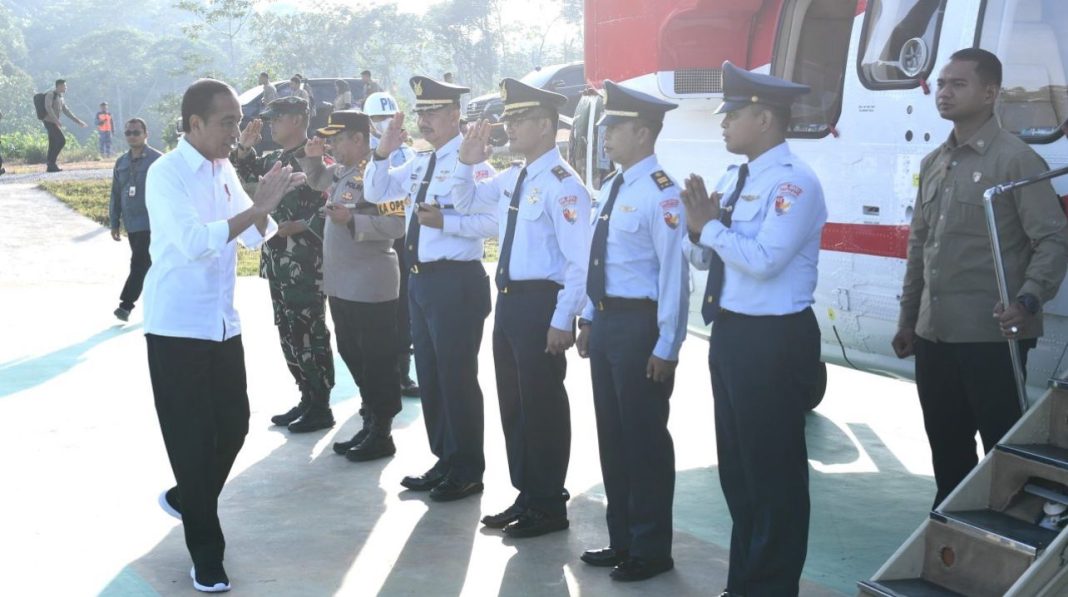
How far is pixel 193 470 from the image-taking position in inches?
179

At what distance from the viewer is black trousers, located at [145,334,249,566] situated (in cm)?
445

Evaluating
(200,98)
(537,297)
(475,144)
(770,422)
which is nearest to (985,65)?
(770,422)

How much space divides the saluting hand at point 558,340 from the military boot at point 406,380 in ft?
10.9

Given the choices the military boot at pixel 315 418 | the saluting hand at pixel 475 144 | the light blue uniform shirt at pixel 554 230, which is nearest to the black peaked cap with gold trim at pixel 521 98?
the light blue uniform shirt at pixel 554 230

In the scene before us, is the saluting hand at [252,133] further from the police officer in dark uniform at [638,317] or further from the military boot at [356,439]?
the police officer in dark uniform at [638,317]

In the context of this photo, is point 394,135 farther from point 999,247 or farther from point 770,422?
point 999,247

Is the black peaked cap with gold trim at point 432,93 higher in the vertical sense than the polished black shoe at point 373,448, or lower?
higher

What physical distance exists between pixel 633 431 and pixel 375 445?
7.70 ft

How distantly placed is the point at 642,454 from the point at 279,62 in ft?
215

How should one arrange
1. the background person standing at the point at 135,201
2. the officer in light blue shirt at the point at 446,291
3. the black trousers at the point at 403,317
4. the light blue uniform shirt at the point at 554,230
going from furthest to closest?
the background person standing at the point at 135,201
the black trousers at the point at 403,317
the officer in light blue shirt at the point at 446,291
the light blue uniform shirt at the point at 554,230

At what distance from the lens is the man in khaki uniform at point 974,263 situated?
160 inches

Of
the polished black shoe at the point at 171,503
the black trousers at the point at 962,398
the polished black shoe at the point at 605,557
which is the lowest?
the polished black shoe at the point at 605,557

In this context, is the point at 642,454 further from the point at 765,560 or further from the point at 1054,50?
the point at 1054,50

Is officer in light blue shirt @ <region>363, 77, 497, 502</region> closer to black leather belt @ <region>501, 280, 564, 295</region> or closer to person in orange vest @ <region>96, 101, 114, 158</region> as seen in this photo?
black leather belt @ <region>501, 280, 564, 295</region>
